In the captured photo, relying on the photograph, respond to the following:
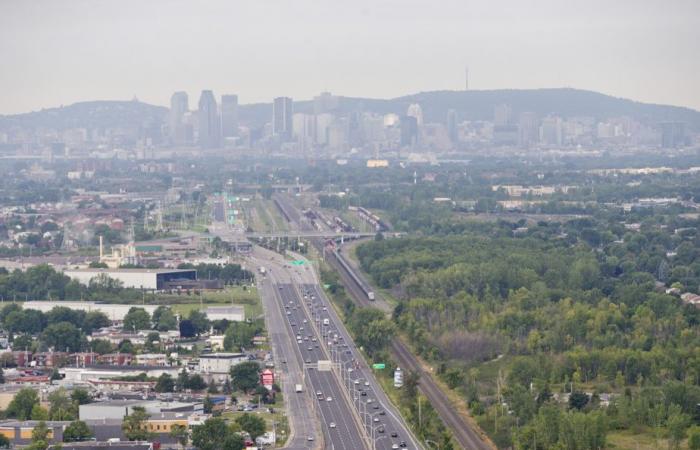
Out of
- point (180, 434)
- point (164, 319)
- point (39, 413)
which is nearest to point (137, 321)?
point (164, 319)

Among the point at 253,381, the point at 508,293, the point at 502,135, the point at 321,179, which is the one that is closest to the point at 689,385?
the point at 253,381

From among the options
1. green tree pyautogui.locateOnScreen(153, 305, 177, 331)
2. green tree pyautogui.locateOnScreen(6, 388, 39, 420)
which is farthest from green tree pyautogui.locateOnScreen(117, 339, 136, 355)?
green tree pyautogui.locateOnScreen(6, 388, 39, 420)

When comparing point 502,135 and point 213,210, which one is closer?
point 213,210

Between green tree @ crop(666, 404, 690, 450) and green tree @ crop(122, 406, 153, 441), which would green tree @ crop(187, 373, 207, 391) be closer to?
green tree @ crop(122, 406, 153, 441)

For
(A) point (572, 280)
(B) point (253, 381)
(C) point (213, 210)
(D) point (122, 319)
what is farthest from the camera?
(C) point (213, 210)

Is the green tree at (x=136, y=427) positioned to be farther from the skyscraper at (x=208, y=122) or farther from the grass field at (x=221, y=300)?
the skyscraper at (x=208, y=122)

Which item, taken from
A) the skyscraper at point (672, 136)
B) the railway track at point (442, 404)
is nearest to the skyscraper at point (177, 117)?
the skyscraper at point (672, 136)

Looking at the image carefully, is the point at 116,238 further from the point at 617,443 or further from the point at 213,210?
the point at 617,443
